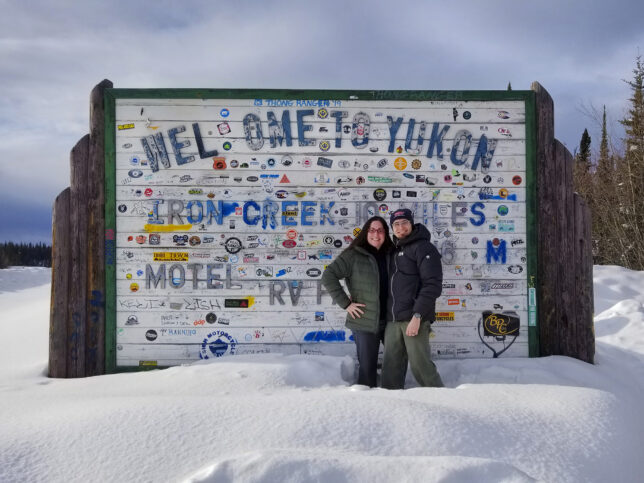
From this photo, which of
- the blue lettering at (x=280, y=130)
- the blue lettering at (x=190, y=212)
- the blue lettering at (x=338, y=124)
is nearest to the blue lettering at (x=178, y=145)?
the blue lettering at (x=190, y=212)

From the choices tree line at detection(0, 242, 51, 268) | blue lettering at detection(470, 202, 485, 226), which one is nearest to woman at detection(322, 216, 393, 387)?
blue lettering at detection(470, 202, 485, 226)

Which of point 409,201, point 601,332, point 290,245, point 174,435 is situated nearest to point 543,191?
point 409,201

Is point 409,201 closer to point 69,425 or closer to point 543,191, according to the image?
point 543,191

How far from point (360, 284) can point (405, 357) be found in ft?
→ 2.79

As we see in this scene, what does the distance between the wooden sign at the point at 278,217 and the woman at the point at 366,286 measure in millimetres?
656

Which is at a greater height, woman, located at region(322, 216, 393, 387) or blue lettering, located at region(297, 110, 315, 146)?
blue lettering, located at region(297, 110, 315, 146)

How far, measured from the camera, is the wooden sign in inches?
213

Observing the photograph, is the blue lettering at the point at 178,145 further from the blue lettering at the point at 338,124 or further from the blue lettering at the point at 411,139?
the blue lettering at the point at 411,139

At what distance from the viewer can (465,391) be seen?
405 centimetres

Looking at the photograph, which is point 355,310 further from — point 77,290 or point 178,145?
point 77,290

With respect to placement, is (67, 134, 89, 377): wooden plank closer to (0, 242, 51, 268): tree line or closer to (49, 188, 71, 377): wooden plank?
(49, 188, 71, 377): wooden plank

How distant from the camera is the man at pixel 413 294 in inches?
171

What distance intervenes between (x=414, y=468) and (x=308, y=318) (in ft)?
9.37

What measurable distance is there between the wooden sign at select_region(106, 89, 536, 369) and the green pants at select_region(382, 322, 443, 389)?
0.80 m
